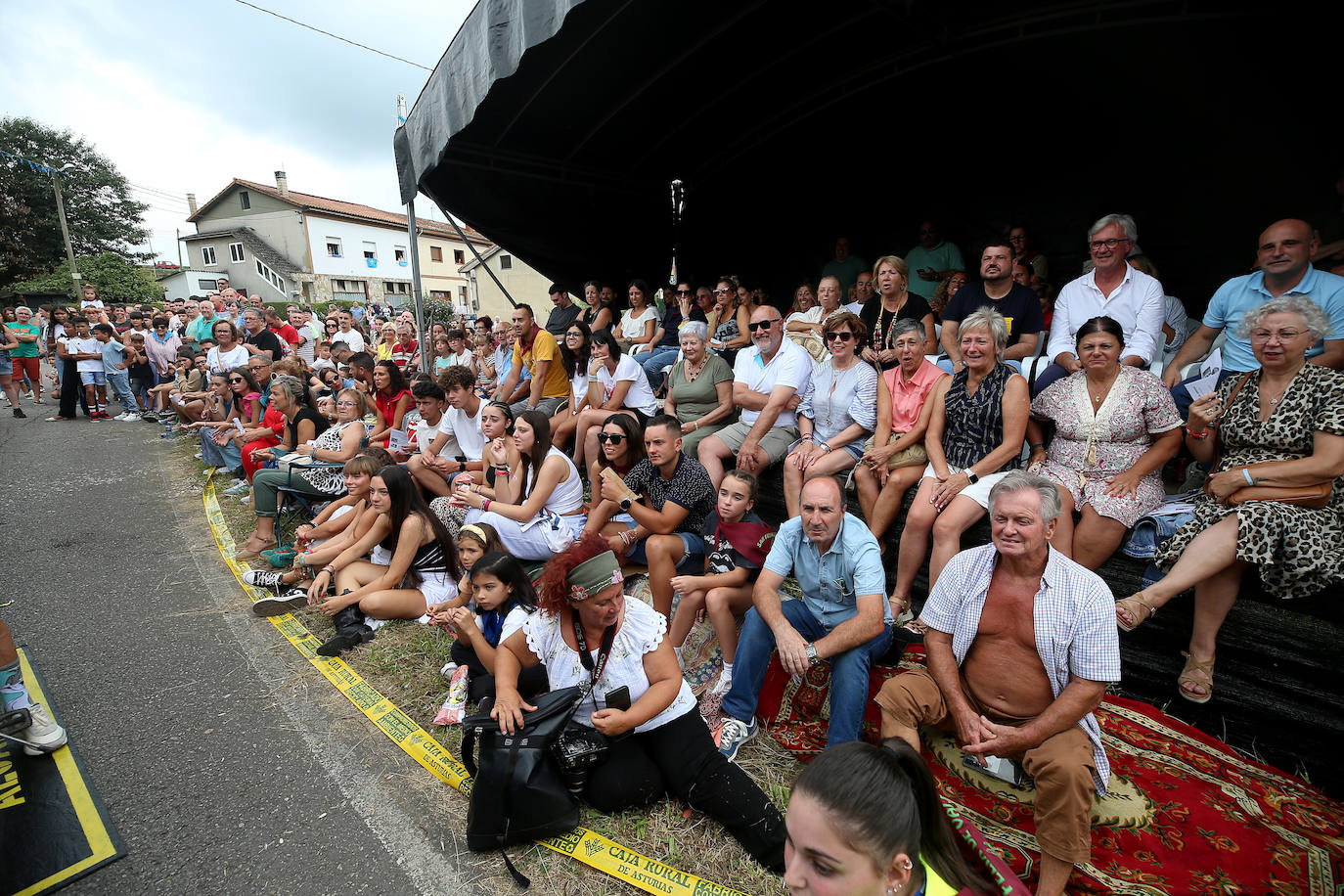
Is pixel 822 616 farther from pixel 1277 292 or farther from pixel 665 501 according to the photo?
pixel 1277 292

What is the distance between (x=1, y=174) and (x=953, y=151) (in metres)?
46.9

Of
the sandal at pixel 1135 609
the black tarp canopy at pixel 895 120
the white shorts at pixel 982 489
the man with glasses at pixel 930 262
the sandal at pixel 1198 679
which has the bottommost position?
the sandal at pixel 1198 679

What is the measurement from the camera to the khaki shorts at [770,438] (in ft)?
15.6

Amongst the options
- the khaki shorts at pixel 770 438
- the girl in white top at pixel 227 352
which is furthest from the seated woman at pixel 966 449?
the girl in white top at pixel 227 352

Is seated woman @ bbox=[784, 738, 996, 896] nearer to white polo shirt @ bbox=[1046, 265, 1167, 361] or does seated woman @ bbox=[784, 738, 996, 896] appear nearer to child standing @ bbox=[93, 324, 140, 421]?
white polo shirt @ bbox=[1046, 265, 1167, 361]

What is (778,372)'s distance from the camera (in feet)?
16.1

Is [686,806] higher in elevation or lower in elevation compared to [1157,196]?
lower

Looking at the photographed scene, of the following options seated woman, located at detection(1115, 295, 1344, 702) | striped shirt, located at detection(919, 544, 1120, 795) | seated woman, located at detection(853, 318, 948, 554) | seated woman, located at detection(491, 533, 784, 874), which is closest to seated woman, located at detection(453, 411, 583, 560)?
seated woman, located at detection(491, 533, 784, 874)

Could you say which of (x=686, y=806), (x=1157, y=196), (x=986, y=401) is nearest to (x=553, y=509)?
(x=686, y=806)

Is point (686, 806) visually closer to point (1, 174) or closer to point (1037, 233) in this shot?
point (1037, 233)

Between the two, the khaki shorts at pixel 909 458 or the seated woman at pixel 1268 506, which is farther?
the khaki shorts at pixel 909 458

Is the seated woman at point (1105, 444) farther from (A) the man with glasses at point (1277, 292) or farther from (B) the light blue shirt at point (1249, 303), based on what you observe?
(B) the light blue shirt at point (1249, 303)

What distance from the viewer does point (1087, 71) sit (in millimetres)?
6062

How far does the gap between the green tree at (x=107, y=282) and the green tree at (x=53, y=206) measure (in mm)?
936
